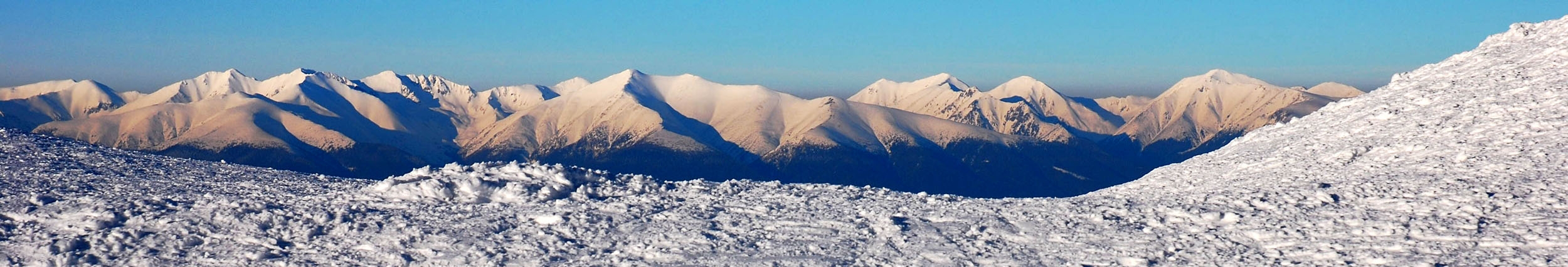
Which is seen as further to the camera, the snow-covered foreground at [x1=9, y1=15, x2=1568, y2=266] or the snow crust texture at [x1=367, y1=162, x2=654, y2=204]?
the snow crust texture at [x1=367, y1=162, x2=654, y2=204]

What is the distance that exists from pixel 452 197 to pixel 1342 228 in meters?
23.0

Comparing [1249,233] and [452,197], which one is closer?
[1249,233]

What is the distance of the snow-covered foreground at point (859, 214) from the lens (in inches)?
1069

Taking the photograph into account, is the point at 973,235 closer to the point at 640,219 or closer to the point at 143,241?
the point at 640,219

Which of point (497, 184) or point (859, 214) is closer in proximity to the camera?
point (859, 214)

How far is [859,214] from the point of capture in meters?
32.3

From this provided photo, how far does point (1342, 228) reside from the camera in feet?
92.2

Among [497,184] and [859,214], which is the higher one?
[497,184]

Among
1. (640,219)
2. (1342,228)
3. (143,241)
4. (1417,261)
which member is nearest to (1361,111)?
(1342,228)

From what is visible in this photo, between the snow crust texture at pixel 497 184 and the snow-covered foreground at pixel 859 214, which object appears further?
the snow crust texture at pixel 497 184

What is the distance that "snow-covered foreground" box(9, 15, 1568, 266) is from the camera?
89.0ft

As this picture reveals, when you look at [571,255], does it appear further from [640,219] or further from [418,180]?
[418,180]

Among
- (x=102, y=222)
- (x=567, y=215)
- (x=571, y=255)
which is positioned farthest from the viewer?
(x=567, y=215)

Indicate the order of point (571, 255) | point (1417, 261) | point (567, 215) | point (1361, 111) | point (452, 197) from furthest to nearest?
point (1361, 111) → point (452, 197) → point (567, 215) → point (571, 255) → point (1417, 261)
